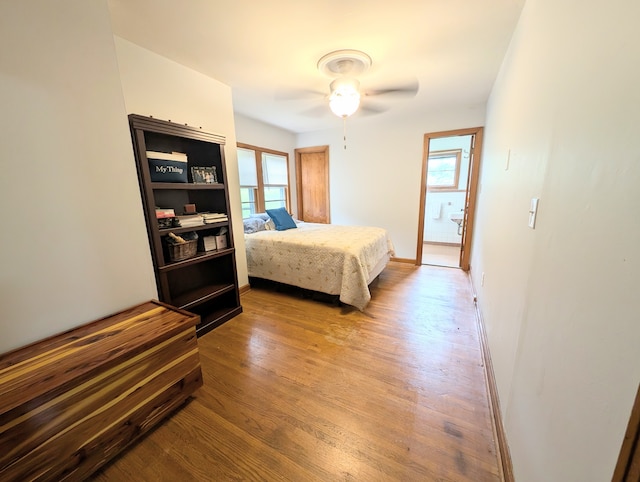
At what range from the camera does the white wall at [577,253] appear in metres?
0.50

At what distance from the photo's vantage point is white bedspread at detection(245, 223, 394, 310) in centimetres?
253

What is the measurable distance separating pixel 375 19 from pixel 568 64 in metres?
1.31

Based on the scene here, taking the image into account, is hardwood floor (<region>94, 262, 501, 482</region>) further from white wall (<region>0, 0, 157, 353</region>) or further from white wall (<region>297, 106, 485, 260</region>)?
white wall (<region>297, 106, 485, 260</region>)

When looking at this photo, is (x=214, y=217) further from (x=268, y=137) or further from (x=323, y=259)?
(x=268, y=137)

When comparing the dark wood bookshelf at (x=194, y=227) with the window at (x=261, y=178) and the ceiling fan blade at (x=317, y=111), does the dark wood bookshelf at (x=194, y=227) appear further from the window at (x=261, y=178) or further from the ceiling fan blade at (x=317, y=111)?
the ceiling fan blade at (x=317, y=111)

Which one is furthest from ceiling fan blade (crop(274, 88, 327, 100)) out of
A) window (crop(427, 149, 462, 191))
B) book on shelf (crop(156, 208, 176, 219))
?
window (crop(427, 149, 462, 191))

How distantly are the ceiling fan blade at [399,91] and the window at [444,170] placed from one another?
118 inches

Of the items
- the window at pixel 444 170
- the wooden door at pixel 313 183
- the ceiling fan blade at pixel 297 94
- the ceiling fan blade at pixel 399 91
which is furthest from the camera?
the window at pixel 444 170

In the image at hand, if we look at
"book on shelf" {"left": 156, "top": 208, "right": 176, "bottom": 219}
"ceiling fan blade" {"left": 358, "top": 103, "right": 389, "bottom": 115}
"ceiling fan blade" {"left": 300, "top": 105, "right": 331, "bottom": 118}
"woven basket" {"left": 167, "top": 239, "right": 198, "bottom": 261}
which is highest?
"ceiling fan blade" {"left": 300, "top": 105, "right": 331, "bottom": 118}

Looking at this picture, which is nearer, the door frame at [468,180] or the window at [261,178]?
the door frame at [468,180]

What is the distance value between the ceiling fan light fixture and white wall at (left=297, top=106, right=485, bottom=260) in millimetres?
1411

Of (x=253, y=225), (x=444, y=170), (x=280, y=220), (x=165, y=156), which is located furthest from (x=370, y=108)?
(x=444, y=170)

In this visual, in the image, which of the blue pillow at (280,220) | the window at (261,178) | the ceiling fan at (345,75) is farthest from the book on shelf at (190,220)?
the ceiling fan at (345,75)

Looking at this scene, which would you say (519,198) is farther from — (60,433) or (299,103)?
(299,103)
